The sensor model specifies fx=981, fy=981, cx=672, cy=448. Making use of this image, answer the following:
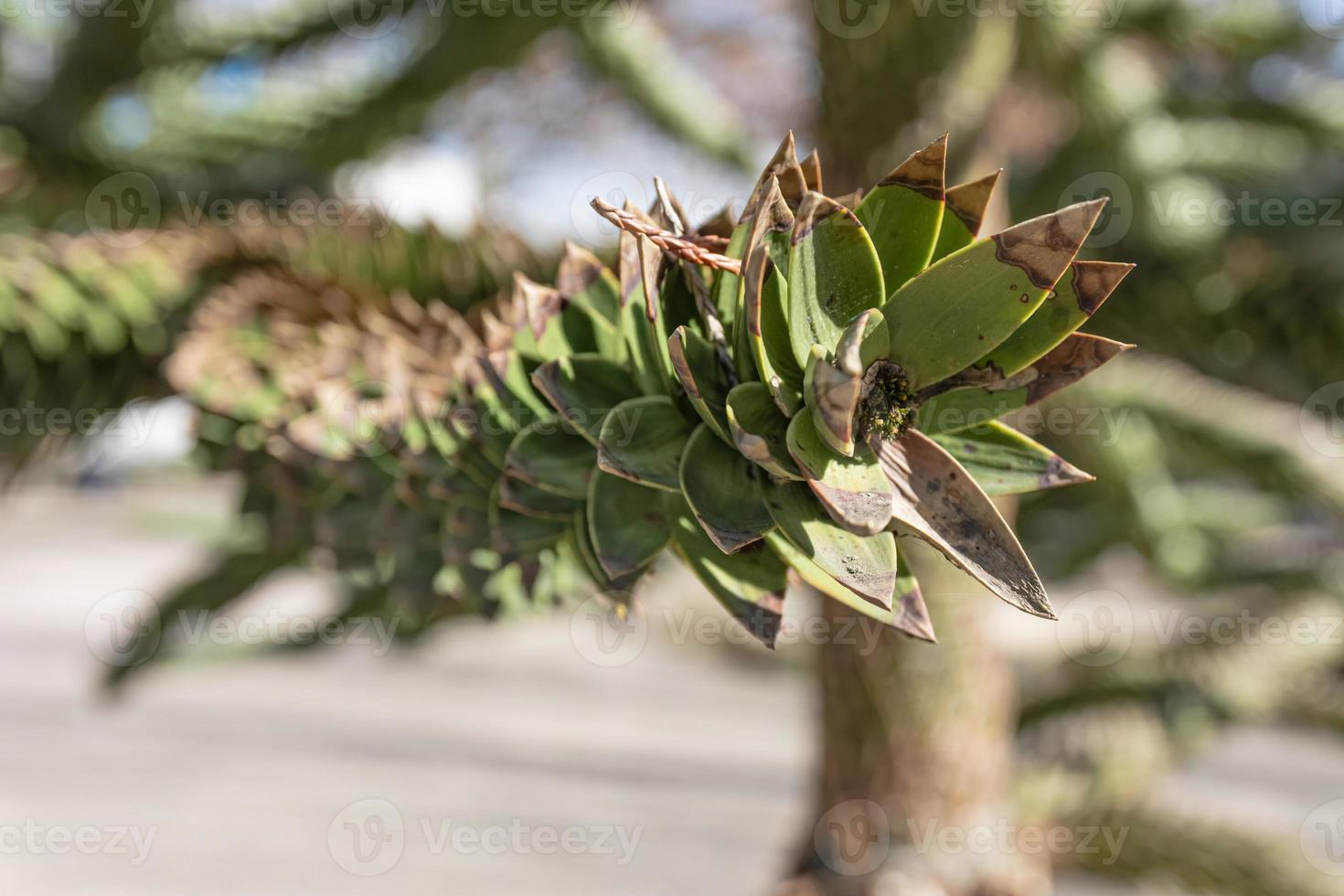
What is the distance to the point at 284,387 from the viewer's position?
1.69 feet

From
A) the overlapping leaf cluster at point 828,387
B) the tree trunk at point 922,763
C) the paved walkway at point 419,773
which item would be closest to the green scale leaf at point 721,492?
the overlapping leaf cluster at point 828,387

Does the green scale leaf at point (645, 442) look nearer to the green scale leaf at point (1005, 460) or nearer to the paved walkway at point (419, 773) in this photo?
the green scale leaf at point (1005, 460)

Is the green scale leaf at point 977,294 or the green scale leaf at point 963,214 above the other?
the green scale leaf at point 963,214

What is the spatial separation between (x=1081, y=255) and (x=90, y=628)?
5.76m

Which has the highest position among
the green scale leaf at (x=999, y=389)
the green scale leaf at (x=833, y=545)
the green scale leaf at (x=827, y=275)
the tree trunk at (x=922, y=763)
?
the green scale leaf at (x=827, y=275)

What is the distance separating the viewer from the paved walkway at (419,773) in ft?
9.57

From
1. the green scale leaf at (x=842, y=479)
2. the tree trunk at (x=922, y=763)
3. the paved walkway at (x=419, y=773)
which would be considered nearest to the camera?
the green scale leaf at (x=842, y=479)

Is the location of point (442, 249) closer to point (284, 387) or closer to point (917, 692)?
point (284, 387)

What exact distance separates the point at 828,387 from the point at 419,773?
3.66 meters

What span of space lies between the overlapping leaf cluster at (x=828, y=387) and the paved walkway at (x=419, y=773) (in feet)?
3.94

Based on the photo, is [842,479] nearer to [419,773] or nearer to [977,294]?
[977,294]

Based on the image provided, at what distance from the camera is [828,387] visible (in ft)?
0.86

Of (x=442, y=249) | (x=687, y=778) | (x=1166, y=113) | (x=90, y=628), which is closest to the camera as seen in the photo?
(x=442, y=249)

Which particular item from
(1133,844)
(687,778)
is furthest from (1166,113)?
(687,778)
